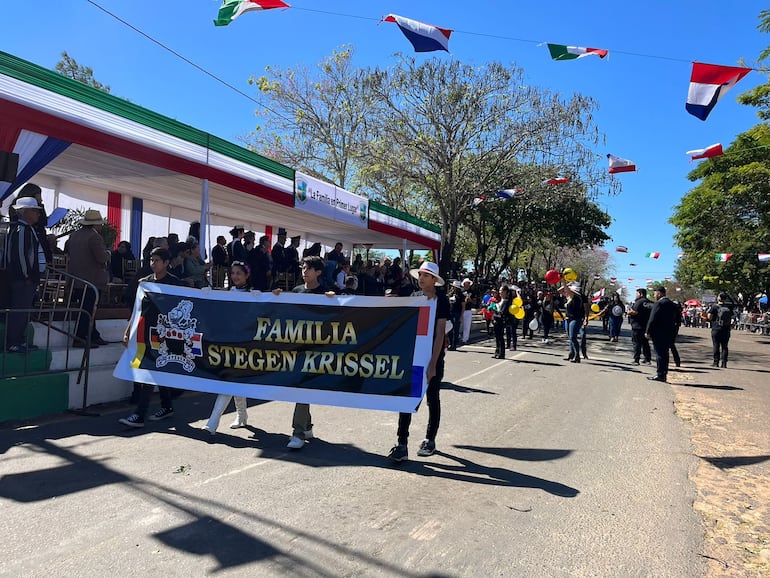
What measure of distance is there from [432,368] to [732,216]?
28929 mm

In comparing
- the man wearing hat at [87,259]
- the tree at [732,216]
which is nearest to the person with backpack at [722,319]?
the tree at [732,216]

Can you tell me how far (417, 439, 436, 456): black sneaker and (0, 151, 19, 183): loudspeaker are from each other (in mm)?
5804

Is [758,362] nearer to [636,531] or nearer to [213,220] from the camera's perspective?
[636,531]

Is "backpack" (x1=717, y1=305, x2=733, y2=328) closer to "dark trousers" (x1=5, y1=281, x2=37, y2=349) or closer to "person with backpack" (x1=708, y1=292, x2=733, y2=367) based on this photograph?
"person with backpack" (x1=708, y1=292, x2=733, y2=367)

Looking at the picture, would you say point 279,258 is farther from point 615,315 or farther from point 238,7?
point 615,315

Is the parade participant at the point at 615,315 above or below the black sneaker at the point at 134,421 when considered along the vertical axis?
above

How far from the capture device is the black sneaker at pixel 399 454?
5.04 m

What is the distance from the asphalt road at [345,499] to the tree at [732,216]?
21015mm

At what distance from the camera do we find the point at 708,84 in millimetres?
9664

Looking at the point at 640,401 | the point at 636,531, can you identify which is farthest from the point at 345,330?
the point at 640,401

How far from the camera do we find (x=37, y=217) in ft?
21.3

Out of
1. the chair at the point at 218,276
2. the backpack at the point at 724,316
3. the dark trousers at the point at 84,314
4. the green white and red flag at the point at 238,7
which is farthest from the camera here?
the backpack at the point at 724,316

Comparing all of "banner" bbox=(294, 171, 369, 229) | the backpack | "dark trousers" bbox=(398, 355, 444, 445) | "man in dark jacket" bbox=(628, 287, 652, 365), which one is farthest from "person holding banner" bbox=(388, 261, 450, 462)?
the backpack

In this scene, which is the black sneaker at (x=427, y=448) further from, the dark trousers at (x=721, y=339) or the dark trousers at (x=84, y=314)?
the dark trousers at (x=721, y=339)
